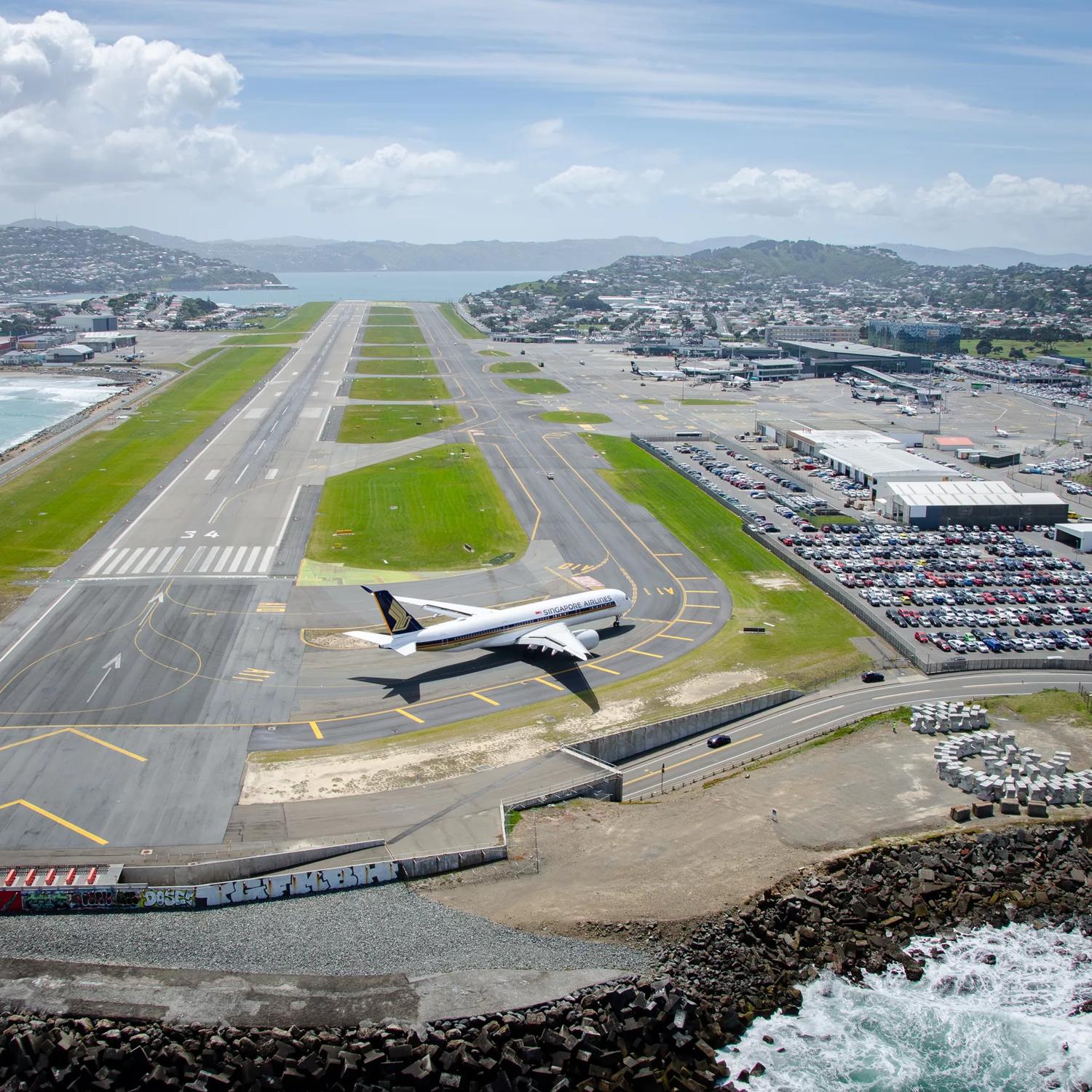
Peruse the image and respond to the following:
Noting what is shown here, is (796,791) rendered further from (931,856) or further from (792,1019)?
(792,1019)

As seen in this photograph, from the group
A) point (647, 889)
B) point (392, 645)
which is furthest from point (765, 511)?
point (647, 889)

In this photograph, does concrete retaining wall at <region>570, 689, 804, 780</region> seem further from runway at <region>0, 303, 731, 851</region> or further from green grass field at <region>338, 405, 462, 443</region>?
green grass field at <region>338, 405, 462, 443</region>

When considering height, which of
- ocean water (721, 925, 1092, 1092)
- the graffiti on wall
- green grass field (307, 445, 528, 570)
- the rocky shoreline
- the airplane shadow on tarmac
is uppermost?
green grass field (307, 445, 528, 570)

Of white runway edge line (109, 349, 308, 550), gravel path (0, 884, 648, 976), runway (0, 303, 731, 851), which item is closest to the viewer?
gravel path (0, 884, 648, 976)

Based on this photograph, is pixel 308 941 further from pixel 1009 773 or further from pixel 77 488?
pixel 77 488

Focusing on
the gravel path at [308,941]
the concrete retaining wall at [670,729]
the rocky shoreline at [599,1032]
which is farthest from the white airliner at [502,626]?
the rocky shoreline at [599,1032]

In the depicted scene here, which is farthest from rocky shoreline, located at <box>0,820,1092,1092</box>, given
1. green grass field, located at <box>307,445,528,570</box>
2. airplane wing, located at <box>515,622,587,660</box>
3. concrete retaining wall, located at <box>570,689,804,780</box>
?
green grass field, located at <box>307,445,528,570</box>

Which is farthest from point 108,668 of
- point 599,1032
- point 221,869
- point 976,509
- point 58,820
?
point 976,509

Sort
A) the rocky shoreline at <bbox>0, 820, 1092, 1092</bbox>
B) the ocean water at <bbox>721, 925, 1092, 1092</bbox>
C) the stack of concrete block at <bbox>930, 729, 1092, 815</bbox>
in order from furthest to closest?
the stack of concrete block at <bbox>930, 729, 1092, 815</bbox>
the ocean water at <bbox>721, 925, 1092, 1092</bbox>
the rocky shoreline at <bbox>0, 820, 1092, 1092</bbox>
